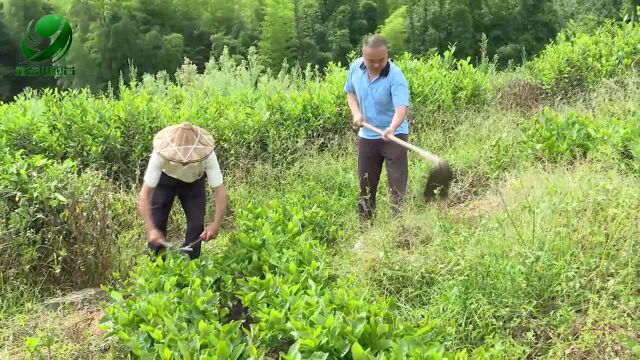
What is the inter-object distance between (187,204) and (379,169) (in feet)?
5.35

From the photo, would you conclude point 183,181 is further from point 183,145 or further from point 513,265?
point 513,265

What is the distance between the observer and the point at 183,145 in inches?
134

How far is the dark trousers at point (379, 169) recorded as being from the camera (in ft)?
14.6

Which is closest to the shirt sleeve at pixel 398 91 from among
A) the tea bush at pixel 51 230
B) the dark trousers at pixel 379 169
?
the dark trousers at pixel 379 169

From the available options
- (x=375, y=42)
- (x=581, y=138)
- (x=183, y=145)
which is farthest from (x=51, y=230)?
(x=581, y=138)

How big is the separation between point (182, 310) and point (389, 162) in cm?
223

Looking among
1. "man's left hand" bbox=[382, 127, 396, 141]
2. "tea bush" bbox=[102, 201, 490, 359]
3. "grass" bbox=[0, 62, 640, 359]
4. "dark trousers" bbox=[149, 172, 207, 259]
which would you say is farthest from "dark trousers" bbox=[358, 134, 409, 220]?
"dark trousers" bbox=[149, 172, 207, 259]

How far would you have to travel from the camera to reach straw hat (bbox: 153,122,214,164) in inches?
133

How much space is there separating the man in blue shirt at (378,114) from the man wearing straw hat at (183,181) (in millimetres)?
1307

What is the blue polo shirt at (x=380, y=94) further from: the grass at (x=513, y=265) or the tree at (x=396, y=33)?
the tree at (x=396, y=33)

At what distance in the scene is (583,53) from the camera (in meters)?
7.76

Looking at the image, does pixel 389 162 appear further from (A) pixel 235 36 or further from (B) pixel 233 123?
(A) pixel 235 36

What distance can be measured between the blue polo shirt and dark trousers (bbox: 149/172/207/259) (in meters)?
1.42

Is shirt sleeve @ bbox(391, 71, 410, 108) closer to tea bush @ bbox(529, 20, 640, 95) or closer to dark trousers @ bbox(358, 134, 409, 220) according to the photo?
dark trousers @ bbox(358, 134, 409, 220)
